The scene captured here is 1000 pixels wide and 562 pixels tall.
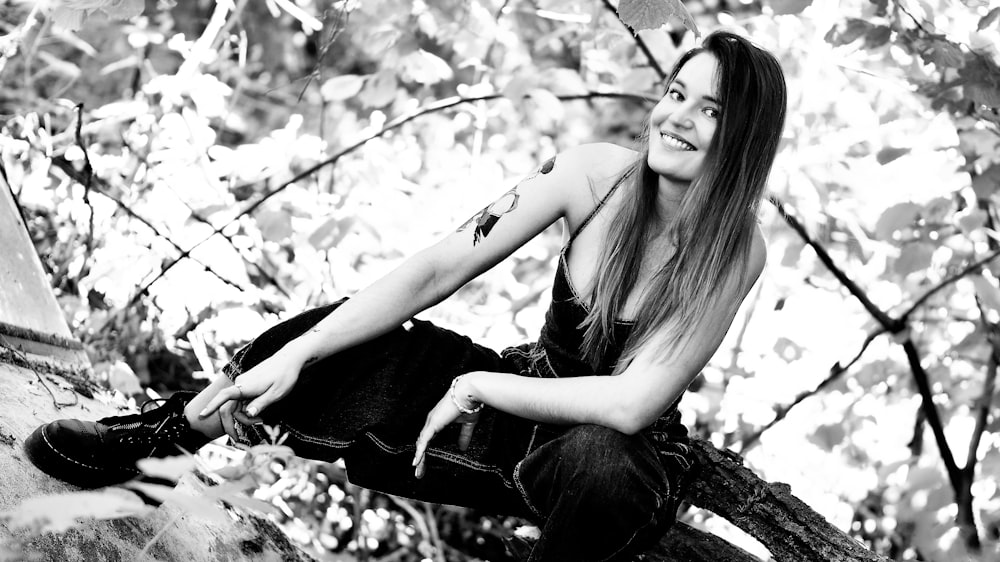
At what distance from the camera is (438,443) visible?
6.53 feet

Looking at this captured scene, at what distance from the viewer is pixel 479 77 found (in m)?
4.54

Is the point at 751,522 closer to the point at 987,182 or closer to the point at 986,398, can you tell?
the point at 987,182

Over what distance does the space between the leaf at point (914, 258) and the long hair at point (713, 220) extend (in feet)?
4.40

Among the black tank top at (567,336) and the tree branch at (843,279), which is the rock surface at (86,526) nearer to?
the black tank top at (567,336)

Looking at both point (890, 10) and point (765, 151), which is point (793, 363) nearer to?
point (890, 10)

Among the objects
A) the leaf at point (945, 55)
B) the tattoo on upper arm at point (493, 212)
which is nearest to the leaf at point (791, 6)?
the leaf at point (945, 55)

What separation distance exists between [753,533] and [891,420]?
2.23m

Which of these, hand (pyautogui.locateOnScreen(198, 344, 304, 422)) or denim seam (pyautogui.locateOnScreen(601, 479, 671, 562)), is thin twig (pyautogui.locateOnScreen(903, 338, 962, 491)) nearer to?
denim seam (pyautogui.locateOnScreen(601, 479, 671, 562))

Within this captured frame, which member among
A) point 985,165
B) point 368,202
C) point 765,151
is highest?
point 765,151

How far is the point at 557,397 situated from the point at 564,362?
0.29m

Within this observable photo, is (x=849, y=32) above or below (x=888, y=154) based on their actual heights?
above

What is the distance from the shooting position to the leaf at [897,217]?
125 inches

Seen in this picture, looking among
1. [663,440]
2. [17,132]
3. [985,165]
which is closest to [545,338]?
[663,440]

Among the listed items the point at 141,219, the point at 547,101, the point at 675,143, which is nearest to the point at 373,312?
the point at 675,143
